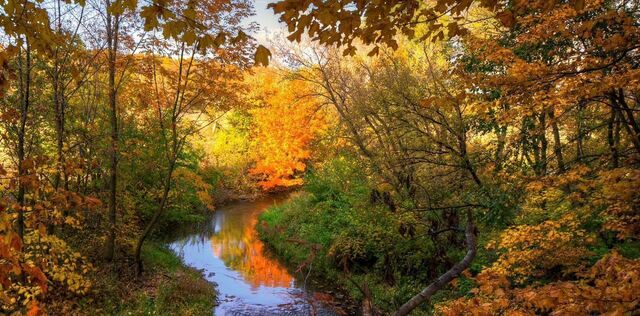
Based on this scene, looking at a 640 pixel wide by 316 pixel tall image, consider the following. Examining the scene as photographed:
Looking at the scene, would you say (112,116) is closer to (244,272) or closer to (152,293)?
(152,293)

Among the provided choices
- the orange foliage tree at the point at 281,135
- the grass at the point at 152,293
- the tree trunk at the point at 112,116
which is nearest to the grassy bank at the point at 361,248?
the grass at the point at 152,293

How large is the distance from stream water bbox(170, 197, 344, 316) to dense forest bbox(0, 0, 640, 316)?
0.28 meters

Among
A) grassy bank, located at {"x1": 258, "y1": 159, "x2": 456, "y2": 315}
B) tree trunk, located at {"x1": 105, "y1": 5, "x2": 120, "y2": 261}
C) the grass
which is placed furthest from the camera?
grassy bank, located at {"x1": 258, "y1": 159, "x2": 456, "y2": 315}

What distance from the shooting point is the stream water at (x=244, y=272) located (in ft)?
39.6

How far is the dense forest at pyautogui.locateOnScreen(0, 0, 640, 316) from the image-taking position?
505cm

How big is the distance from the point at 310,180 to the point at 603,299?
18.1 meters

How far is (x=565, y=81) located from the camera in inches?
274

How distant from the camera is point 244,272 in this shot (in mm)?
15758

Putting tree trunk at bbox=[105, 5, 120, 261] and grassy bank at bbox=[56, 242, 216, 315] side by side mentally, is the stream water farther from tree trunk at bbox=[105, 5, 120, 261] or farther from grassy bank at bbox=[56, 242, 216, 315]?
tree trunk at bbox=[105, 5, 120, 261]

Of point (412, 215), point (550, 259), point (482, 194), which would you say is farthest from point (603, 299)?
point (412, 215)

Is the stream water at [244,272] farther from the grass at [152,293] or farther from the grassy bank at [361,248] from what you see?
the grassy bank at [361,248]

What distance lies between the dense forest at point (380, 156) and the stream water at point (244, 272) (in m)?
0.28

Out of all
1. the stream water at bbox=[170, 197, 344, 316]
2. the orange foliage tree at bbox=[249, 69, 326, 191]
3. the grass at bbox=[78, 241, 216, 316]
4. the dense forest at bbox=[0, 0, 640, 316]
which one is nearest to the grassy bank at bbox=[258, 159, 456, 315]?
the dense forest at bbox=[0, 0, 640, 316]

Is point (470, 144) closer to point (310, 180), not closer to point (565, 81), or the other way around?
point (565, 81)
